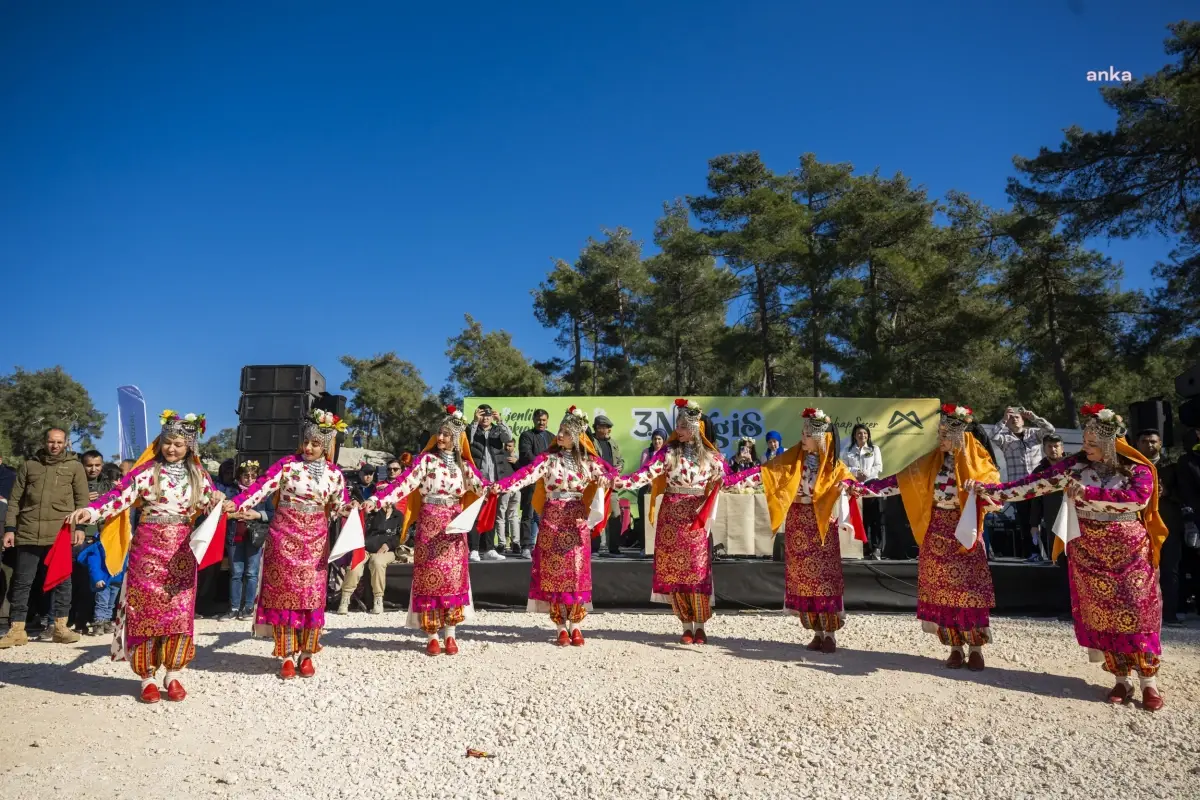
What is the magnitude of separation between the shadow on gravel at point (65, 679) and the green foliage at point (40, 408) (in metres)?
34.6

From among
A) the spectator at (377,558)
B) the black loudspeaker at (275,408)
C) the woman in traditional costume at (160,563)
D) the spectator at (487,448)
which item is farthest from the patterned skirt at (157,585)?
the black loudspeaker at (275,408)

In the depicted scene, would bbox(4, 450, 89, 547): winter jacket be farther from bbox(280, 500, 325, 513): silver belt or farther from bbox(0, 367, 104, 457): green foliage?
bbox(0, 367, 104, 457): green foliage

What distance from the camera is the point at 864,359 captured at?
1862cm

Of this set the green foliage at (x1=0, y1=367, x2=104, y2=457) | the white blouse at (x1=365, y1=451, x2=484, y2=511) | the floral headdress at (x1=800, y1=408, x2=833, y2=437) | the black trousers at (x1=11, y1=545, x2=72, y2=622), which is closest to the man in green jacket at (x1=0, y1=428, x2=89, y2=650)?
the black trousers at (x1=11, y1=545, x2=72, y2=622)

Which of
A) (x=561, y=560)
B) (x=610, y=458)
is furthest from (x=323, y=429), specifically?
(x=610, y=458)

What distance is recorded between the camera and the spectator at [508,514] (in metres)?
9.06

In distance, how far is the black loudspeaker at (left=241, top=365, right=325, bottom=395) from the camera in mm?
9992

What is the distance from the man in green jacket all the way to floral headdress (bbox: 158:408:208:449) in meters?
2.18

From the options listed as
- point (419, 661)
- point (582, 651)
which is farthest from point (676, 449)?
point (419, 661)

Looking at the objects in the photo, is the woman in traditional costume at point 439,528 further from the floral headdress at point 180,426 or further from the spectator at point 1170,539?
the spectator at point 1170,539

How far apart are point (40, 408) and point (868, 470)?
41.1 meters

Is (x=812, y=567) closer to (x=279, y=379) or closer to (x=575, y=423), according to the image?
(x=575, y=423)

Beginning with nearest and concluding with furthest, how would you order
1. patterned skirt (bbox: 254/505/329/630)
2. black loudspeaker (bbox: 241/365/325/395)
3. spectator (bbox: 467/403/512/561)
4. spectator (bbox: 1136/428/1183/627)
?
patterned skirt (bbox: 254/505/329/630), spectator (bbox: 1136/428/1183/627), spectator (bbox: 467/403/512/561), black loudspeaker (bbox: 241/365/325/395)

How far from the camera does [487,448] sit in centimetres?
886
